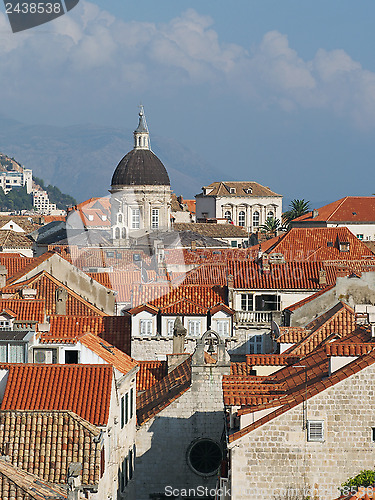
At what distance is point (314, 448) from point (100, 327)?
23.9 m

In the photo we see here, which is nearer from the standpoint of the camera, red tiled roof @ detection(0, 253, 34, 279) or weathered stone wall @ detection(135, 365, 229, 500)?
weathered stone wall @ detection(135, 365, 229, 500)

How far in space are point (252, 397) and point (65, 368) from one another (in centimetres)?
511

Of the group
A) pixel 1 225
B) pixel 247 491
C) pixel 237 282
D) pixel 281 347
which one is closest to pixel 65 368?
pixel 247 491

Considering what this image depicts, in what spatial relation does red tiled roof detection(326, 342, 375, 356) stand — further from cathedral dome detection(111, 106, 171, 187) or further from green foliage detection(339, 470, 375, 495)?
cathedral dome detection(111, 106, 171, 187)

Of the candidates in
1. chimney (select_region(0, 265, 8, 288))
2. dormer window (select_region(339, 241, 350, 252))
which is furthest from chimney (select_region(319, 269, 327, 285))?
dormer window (select_region(339, 241, 350, 252))

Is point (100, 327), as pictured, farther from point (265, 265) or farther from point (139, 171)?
point (139, 171)

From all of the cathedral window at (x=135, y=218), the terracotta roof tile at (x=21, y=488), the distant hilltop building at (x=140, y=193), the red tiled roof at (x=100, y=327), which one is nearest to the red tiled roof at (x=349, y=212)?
the distant hilltop building at (x=140, y=193)

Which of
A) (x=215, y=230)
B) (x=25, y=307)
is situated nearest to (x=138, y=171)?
(x=215, y=230)

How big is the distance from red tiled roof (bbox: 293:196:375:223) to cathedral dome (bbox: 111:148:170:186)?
67.3 feet

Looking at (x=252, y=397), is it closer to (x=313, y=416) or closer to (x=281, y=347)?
(x=313, y=416)

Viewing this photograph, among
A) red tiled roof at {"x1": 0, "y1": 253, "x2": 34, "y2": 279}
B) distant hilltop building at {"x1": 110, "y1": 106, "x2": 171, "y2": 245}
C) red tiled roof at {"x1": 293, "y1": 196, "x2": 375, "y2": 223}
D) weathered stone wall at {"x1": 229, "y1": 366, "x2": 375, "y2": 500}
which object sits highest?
distant hilltop building at {"x1": 110, "y1": 106, "x2": 171, "y2": 245}

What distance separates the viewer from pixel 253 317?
47.4 meters

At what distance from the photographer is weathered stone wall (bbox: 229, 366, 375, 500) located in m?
22.3

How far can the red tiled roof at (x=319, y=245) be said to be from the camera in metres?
76.4
